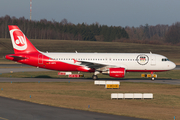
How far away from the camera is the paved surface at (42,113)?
1897 cm

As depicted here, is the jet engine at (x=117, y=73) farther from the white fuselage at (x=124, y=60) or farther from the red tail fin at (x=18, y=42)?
the red tail fin at (x=18, y=42)

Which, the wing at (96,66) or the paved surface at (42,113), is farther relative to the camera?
the wing at (96,66)

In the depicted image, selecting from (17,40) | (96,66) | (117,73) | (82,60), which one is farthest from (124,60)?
(17,40)

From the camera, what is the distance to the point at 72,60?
152 feet

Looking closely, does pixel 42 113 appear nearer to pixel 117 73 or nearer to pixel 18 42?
pixel 117 73

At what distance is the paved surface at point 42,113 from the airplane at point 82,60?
74.2 ft

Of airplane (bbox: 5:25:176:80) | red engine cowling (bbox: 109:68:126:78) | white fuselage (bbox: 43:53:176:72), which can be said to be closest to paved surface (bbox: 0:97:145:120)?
red engine cowling (bbox: 109:68:126:78)

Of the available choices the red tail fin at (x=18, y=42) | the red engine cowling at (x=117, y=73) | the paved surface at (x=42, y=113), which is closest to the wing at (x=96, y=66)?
the red engine cowling at (x=117, y=73)

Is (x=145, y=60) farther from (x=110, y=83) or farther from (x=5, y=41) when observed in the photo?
(x=5, y=41)

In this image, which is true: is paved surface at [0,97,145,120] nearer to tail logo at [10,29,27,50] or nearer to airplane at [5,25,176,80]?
airplane at [5,25,176,80]

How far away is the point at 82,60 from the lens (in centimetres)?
4653

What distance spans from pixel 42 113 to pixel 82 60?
26519mm

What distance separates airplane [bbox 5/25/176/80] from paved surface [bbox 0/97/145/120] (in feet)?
74.2

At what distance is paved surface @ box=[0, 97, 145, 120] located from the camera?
18969 mm
